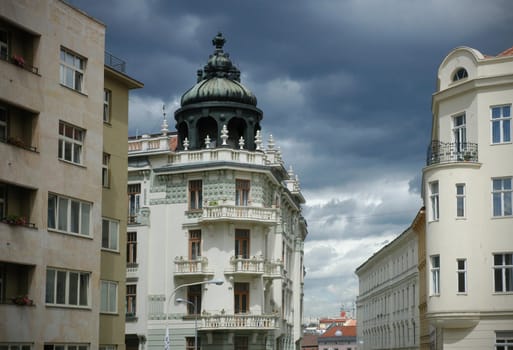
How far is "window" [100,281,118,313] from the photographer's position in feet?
126

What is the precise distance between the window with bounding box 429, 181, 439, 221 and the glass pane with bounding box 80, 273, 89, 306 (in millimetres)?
15463

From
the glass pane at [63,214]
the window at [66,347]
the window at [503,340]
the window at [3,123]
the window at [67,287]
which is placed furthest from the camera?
the window at [503,340]

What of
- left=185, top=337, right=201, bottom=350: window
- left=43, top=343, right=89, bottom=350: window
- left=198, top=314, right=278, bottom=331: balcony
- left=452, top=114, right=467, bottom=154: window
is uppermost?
left=452, top=114, right=467, bottom=154: window

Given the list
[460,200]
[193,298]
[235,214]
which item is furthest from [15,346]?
[193,298]

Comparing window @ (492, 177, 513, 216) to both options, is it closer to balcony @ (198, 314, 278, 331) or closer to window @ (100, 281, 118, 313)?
window @ (100, 281, 118, 313)

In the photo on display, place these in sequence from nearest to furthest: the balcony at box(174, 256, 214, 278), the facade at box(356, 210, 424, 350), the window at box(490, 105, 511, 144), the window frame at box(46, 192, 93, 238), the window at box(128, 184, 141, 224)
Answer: the window frame at box(46, 192, 93, 238)
the window at box(490, 105, 511, 144)
the balcony at box(174, 256, 214, 278)
the window at box(128, 184, 141, 224)
the facade at box(356, 210, 424, 350)

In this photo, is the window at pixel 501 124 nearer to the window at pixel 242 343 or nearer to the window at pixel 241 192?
the window at pixel 241 192

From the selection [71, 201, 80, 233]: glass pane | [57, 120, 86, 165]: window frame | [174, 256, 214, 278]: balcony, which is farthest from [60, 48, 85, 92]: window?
[174, 256, 214, 278]: balcony

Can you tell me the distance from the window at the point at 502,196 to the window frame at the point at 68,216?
17.1 metres

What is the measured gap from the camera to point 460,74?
4150cm

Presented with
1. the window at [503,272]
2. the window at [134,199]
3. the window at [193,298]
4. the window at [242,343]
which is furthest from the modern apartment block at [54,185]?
the window at [134,199]

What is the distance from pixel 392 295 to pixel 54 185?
2405 inches

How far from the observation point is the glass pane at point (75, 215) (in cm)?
3522

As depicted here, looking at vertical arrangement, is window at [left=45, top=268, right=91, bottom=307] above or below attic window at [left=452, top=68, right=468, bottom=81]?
below
